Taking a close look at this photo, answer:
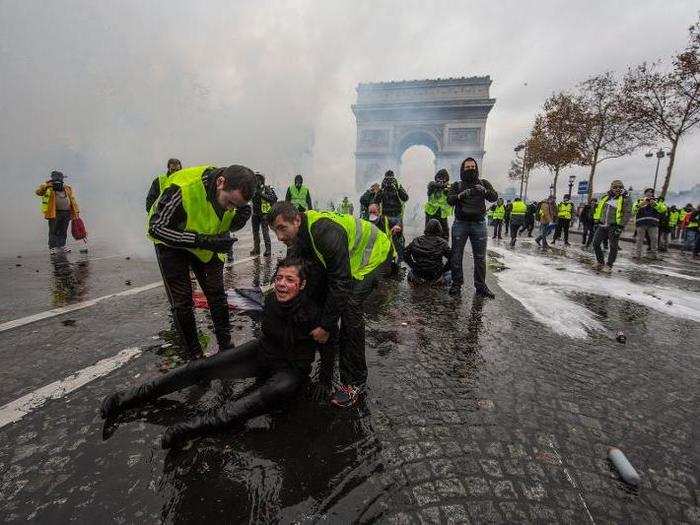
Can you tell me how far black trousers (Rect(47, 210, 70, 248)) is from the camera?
7738mm

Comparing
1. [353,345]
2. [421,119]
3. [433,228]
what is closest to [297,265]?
[353,345]

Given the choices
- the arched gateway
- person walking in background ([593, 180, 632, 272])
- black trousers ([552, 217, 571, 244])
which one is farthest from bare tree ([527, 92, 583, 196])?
person walking in background ([593, 180, 632, 272])

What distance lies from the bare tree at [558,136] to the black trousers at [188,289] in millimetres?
28119

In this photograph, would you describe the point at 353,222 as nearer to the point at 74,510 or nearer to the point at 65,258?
the point at 74,510

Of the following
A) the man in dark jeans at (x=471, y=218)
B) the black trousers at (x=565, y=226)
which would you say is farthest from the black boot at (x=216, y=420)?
the black trousers at (x=565, y=226)

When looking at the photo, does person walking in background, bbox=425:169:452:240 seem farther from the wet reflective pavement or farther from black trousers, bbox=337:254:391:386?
black trousers, bbox=337:254:391:386

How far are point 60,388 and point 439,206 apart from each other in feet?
21.4

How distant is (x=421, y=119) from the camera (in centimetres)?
3819

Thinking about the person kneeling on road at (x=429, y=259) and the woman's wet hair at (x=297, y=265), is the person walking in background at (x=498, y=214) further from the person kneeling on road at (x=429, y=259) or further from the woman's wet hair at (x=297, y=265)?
the woman's wet hair at (x=297, y=265)

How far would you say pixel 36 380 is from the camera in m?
2.40

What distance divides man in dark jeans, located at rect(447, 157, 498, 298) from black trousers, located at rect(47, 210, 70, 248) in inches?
315

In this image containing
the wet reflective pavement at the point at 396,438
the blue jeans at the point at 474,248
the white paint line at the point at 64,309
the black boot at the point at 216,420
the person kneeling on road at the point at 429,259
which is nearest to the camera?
the wet reflective pavement at the point at 396,438

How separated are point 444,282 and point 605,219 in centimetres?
465

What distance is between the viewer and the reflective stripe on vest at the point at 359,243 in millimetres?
2369
